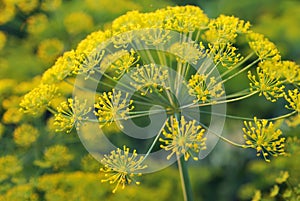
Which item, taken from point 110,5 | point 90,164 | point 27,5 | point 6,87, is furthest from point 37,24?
point 90,164

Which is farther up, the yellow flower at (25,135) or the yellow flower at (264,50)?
the yellow flower at (25,135)

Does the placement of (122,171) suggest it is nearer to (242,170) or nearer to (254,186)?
(254,186)

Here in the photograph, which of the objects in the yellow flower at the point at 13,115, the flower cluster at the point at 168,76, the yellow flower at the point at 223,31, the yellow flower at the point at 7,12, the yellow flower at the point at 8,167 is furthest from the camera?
the yellow flower at the point at 7,12

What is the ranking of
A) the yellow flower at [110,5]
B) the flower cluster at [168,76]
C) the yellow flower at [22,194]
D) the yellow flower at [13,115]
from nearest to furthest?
the flower cluster at [168,76] < the yellow flower at [22,194] < the yellow flower at [13,115] < the yellow flower at [110,5]

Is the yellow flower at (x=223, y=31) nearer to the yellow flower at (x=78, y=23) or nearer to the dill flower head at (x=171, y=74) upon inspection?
the dill flower head at (x=171, y=74)

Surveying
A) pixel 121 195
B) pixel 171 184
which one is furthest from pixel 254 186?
pixel 121 195

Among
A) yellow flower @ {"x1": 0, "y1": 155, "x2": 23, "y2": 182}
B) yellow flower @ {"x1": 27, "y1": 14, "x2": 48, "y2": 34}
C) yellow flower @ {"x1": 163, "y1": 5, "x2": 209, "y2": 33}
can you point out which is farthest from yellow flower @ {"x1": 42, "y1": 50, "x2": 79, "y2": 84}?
yellow flower @ {"x1": 27, "y1": 14, "x2": 48, "y2": 34}

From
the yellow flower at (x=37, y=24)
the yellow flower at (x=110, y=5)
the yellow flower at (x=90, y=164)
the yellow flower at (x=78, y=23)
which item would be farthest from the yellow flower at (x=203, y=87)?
the yellow flower at (x=37, y=24)

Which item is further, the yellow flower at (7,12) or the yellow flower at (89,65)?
the yellow flower at (7,12)
